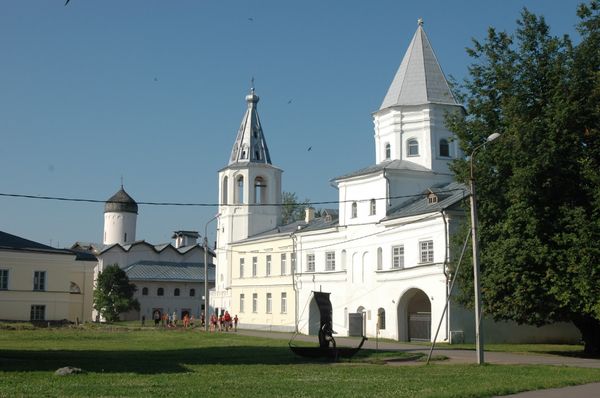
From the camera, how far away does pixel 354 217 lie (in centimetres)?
4759

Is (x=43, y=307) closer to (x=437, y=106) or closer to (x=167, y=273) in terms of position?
(x=167, y=273)

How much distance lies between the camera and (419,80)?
49.2 m

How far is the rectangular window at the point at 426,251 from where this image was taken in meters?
40.0

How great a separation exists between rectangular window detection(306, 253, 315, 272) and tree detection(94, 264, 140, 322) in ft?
83.6

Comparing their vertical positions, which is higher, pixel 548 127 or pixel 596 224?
pixel 548 127

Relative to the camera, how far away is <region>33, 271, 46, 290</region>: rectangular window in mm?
57453

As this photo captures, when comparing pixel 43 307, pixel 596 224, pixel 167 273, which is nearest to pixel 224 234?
pixel 43 307

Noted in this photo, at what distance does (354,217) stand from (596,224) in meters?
22.8

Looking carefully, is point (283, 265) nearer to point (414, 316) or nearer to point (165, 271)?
point (414, 316)

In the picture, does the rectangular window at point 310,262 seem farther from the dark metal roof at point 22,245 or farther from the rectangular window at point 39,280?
the rectangular window at point 39,280

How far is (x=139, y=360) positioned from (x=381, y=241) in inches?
941

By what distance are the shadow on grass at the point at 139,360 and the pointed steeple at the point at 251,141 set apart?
36.0 metres

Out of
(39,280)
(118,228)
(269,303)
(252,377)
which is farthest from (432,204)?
(118,228)

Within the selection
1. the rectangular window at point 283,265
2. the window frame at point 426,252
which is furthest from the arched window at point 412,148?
the rectangular window at point 283,265
